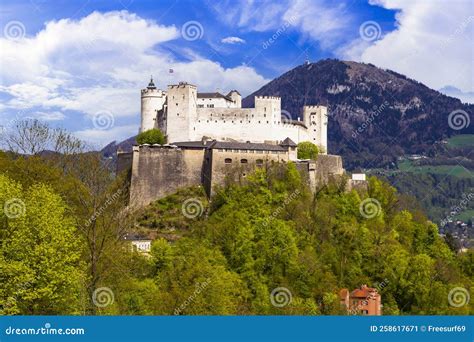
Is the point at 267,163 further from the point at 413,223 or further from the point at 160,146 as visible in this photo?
the point at 413,223

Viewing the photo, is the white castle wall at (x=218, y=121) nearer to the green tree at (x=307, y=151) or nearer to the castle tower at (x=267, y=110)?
the castle tower at (x=267, y=110)

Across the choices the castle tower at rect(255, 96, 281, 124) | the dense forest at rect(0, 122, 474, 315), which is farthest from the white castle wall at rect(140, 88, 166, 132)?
the dense forest at rect(0, 122, 474, 315)

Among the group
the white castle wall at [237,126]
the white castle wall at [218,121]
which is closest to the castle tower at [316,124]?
the white castle wall at [218,121]

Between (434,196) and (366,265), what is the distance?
13875 centimetres

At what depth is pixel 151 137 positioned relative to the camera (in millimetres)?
72688

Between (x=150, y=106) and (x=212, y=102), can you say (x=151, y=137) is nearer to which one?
(x=150, y=106)

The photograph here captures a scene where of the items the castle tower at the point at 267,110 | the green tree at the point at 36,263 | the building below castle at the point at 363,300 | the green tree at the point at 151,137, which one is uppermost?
the castle tower at the point at 267,110

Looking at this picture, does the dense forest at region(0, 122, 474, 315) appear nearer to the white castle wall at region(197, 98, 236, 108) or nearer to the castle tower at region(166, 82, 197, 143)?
the castle tower at region(166, 82, 197, 143)

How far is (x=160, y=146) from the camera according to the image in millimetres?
68500

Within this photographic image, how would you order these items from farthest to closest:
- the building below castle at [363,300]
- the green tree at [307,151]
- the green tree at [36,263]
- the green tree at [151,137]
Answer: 1. the green tree at [307,151]
2. the green tree at [151,137]
3. the building below castle at [363,300]
4. the green tree at [36,263]

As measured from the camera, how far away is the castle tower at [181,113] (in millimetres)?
74812

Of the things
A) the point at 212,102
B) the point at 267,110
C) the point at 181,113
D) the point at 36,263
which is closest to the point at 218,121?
the point at 212,102

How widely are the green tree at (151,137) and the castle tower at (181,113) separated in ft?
5.52

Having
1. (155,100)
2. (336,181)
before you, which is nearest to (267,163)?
(336,181)
